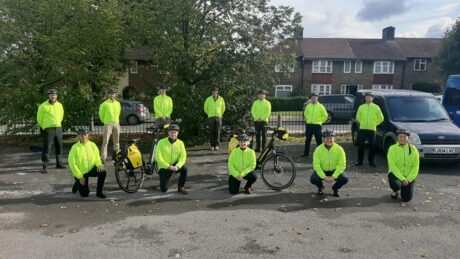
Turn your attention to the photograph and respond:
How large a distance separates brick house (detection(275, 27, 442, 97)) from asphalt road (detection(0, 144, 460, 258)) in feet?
107

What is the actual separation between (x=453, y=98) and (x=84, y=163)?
12.1m

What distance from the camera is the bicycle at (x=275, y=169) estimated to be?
7.76 metres

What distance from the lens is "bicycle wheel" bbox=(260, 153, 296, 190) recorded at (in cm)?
775

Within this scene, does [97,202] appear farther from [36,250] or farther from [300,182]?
[300,182]

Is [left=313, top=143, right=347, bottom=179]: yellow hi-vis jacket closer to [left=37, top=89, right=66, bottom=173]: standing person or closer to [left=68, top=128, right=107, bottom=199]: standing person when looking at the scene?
[left=68, top=128, right=107, bottom=199]: standing person

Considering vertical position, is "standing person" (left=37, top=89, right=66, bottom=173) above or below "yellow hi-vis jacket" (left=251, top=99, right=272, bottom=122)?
below

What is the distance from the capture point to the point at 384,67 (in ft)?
135

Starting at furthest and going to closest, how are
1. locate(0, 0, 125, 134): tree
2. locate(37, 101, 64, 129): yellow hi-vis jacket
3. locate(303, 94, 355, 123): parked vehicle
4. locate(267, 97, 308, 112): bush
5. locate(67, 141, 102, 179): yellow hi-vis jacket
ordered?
locate(267, 97, 308, 112): bush < locate(303, 94, 355, 123): parked vehicle < locate(0, 0, 125, 134): tree < locate(37, 101, 64, 129): yellow hi-vis jacket < locate(67, 141, 102, 179): yellow hi-vis jacket

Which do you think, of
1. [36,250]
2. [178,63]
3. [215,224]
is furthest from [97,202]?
[178,63]

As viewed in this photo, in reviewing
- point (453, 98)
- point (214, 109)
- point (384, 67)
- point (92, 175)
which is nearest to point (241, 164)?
point (92, 175)

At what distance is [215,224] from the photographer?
5.89m

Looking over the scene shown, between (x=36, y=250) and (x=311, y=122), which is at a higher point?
(x=311, y=122)

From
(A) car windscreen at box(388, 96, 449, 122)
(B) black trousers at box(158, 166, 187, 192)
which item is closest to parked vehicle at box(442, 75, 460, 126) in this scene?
(A) car windscreen at box(388, 96, 449, 122)

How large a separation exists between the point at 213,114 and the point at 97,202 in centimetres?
533
